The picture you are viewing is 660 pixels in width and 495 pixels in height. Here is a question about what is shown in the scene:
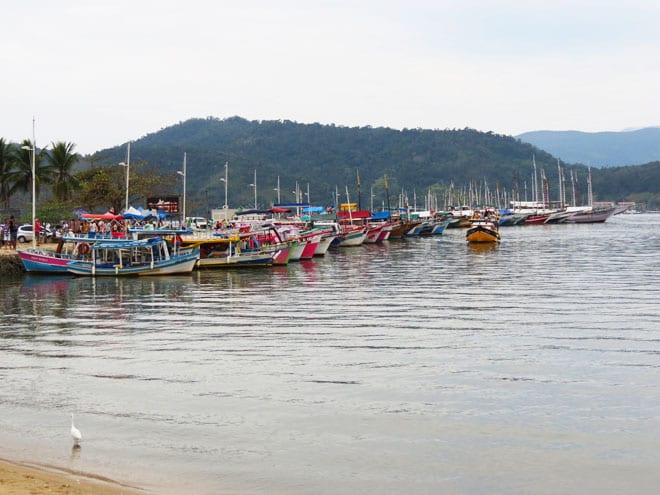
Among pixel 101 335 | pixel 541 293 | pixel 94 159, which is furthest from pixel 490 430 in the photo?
pixel 94 159

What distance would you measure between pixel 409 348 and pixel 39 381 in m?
9.93

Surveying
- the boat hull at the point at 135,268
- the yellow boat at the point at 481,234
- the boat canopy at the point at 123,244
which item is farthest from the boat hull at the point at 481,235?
the boat canopy at the point at 123,244

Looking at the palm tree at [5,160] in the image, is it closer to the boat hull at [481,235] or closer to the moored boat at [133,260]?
the moored boat at [133,260]

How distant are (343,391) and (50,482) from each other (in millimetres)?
7856

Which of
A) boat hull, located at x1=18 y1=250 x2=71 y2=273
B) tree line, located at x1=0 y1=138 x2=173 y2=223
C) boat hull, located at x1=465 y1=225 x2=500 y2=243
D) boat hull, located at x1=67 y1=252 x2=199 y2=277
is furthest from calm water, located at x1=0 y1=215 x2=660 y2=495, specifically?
boat hull, located at x1=465 y1=225 x2=500 y2=243

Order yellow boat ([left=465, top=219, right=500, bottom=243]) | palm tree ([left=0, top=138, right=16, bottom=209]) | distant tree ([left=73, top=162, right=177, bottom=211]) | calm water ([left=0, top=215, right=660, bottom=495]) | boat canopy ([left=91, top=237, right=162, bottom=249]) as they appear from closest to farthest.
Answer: calm water ([left=0, top=215, right=660, bottom=495]), boat canopy ([left=91, top=237, right=162, bottom=249]), palm tree ([left=0, top=138, right=16, bottom=209]), distant tree ([left=73, top=162, right=177, bottom=211]), yellow boat ([left=465, top=219, right=500, bottom=243])

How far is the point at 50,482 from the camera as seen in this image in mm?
12750

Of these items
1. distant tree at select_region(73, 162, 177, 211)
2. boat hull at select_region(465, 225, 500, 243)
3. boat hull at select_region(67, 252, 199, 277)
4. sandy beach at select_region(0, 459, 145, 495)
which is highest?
distant tree at select_region(73, 162, 177, 211)

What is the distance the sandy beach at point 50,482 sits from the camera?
40.0ft

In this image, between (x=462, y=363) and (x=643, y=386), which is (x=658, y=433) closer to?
(x=643, y=386)

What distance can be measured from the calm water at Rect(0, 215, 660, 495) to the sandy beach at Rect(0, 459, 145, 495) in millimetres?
394

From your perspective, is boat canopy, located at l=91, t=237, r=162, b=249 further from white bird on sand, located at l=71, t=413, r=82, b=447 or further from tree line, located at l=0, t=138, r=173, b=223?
white bird on sand, located at l=71, t=413, r=82, b=447

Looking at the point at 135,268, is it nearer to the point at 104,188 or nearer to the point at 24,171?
the point at 24,171

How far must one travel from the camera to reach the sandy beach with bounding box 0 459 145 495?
12180 millimetres
